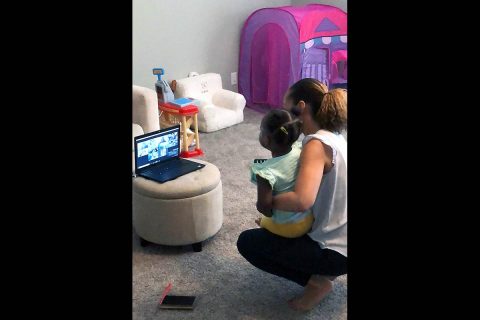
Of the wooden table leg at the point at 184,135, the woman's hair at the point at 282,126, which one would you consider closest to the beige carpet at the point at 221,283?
the woman's hair at the point at 282,126

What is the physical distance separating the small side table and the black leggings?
5.62 feet

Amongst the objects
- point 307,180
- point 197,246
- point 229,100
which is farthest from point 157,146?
point 229,100

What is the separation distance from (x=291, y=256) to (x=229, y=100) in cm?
274

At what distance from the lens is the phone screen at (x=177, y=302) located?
2211mm

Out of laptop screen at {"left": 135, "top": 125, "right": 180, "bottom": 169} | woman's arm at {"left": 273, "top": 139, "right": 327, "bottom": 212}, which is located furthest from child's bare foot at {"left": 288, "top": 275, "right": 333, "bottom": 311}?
laptop screen at {"left": 135, "top": 125, "right": 180, "bottom": 169}

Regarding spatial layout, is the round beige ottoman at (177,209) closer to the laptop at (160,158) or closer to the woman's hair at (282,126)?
the laptop at (160,158)

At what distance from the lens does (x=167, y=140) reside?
2.81 m
